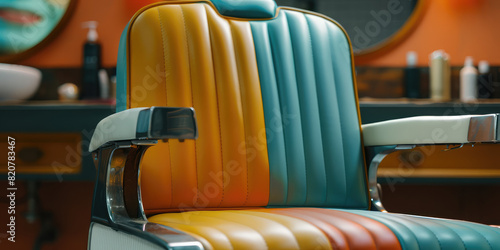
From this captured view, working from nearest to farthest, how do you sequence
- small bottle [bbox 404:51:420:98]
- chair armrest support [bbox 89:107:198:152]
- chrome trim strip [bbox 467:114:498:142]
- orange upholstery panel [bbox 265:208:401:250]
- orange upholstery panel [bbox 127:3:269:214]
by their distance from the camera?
chair armrest support [bbox 89:107:198:152], orange upholstery panel [bbox 265:208:401:250], chrome trim strip [bbox 467:114:498:142], orange upholstery panel [bbox 127:3:269:214], small bottle [bbox 404:51:420:98]

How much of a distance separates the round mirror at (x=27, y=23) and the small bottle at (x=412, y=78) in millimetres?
1748

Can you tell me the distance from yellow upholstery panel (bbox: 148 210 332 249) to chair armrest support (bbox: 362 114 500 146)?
40cm

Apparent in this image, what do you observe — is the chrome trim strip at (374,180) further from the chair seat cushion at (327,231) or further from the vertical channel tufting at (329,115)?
the chair seat cushion at (327,231)

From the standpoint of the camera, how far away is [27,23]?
2.38m

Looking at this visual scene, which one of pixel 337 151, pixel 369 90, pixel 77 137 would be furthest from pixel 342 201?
pixel 369 90

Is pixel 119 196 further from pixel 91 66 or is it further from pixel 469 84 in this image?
pixel 469 84

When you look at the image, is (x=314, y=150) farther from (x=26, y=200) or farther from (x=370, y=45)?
(x=26, y=200)

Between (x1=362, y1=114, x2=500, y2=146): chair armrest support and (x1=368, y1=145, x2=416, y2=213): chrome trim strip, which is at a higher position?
(x1=362, y1=114, x2=500, y2=146): chair armrest support

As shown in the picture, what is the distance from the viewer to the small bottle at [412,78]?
233cm

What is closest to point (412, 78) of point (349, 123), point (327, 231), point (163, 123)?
point (349, 123)

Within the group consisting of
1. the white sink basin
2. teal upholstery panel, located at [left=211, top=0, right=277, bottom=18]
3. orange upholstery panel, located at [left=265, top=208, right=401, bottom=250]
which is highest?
teal upholstery panel, located at [left=211, top=0, right=277, bottom=18]

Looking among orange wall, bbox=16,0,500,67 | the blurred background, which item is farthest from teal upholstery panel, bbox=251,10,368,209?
orange wall, bbox=16,0,500,67

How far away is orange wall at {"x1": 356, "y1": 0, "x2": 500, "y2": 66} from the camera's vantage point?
2.41 metres

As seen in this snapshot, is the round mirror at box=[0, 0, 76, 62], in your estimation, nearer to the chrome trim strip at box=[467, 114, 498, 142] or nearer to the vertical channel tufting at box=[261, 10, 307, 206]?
the vertical channel tufting at box=[261, 10, 307, 206]
